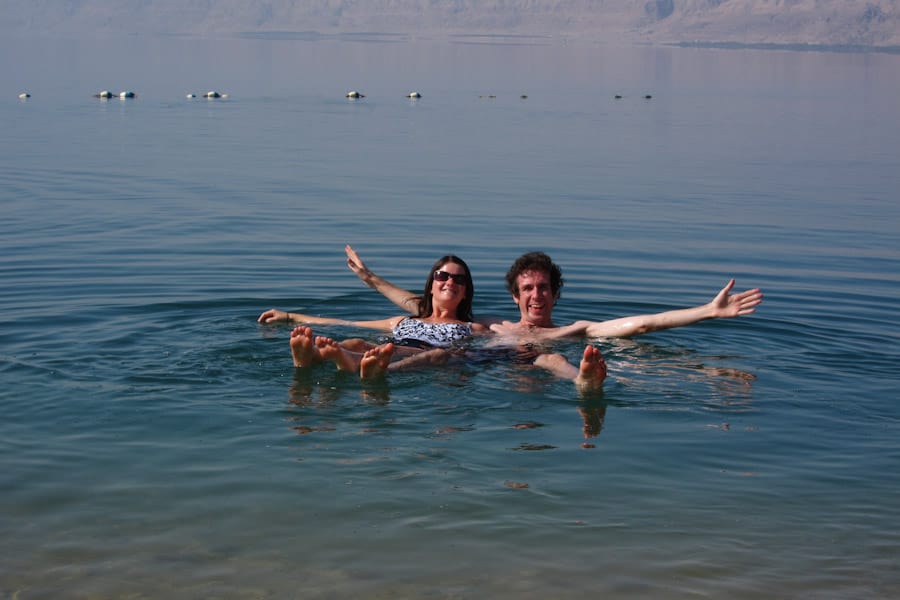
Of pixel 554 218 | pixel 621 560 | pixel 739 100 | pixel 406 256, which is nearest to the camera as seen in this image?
pixel 621 560

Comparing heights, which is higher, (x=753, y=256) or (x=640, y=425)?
(x=753, y=256)

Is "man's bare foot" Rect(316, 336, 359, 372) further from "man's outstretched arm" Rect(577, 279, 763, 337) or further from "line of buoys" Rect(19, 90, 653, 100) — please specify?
"line of buoys" Rect(19, 90, 653, 100)

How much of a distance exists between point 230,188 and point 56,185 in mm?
→ 2909

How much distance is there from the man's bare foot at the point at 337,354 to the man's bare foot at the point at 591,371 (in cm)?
168

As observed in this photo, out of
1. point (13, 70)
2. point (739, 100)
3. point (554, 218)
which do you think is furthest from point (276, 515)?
point (13, 70)

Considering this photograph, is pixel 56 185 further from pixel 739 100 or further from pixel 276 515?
pixel 739 100

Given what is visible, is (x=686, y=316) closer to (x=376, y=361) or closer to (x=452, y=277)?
(x=452, y=277)

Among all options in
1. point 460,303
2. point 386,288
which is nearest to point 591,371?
point 460,303

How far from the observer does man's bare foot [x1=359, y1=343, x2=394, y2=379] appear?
28.9 feet

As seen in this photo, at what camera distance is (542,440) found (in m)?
8.11

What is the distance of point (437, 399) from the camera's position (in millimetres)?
8844

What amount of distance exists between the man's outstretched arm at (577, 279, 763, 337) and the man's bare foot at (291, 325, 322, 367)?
105 inches

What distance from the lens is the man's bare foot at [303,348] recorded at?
881cm

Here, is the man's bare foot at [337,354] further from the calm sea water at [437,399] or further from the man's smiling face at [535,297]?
the man's smiling face at [535,297]
